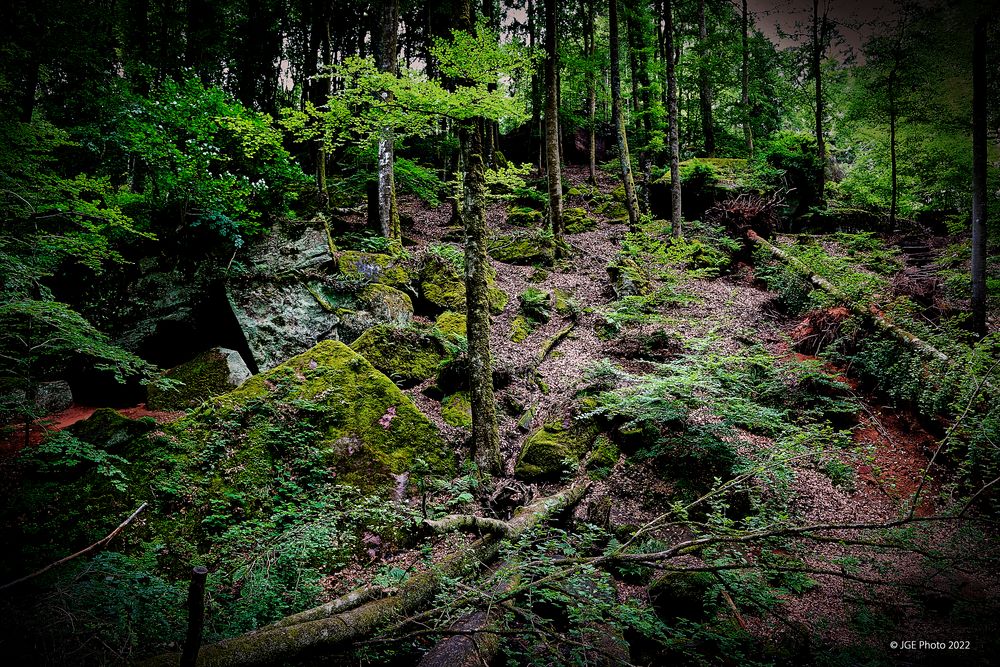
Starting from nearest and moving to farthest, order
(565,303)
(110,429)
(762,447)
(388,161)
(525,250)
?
(110,429), (762,447), (565,303), (388,161), (525,250)

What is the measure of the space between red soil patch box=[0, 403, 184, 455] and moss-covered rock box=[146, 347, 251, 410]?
8.9 inches

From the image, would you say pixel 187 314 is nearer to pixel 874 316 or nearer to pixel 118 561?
pixel 118 561

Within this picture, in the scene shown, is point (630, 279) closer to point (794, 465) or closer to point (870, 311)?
point (870, 311)

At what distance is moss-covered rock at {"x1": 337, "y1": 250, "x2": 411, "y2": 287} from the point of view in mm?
9281

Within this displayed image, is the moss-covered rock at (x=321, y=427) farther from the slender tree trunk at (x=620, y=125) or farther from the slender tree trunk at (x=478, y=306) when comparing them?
the slender tree trunk at (x=620, y=125)

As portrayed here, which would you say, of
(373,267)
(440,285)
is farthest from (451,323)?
(373,267)

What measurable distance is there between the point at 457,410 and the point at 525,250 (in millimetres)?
7868

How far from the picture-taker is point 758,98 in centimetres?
2242

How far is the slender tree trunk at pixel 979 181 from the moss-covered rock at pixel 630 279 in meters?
5.93

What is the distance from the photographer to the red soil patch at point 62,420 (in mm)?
5150

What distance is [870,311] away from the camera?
8078mm

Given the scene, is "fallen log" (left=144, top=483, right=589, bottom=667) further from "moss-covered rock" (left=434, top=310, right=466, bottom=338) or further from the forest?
"moss-covered rock" (left=434, top=310, right=466, bottom=338)

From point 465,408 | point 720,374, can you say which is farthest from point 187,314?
point 720,374

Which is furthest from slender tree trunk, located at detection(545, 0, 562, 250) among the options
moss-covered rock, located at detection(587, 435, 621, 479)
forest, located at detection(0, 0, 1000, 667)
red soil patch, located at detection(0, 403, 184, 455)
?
red soil patch, located at detection(0, 403, 184, 455)
